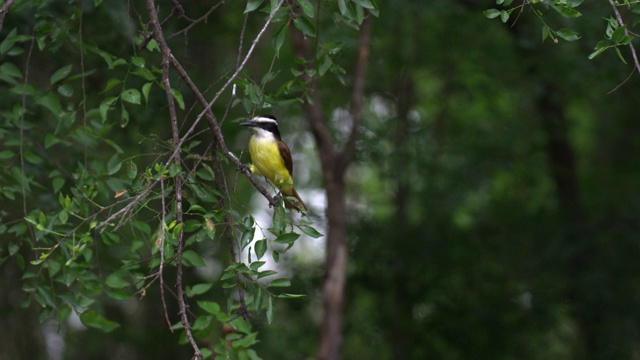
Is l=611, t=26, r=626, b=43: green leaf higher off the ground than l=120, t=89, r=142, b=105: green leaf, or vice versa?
l=611, t=26, r=626, b=43: green leaf

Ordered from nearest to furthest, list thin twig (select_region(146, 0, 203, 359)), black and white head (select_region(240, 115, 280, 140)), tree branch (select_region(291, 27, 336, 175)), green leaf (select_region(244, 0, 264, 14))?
thin twig (select_region(146, 0, 203, 359))
green leaf (select_region(244, 0, 264, 14))
black and white head (select_region(240, 115, 280, 140))
tree branch (select_region(291, 27, 336, 175))

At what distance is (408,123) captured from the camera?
31.1 feet

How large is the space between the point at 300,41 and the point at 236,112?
2.24m

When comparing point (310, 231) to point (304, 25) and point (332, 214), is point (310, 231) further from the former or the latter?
point (332, 214)

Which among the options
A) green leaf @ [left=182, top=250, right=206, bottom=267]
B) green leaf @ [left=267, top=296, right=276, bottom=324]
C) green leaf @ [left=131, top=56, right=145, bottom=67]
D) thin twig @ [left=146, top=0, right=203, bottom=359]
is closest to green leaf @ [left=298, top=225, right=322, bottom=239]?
green leaf @ [left=267, top=296, right=276, bottom=324]

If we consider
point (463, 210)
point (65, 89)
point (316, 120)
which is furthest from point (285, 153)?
point (463, 210)

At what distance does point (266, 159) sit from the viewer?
5.70 m

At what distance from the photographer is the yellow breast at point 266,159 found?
18.6 ft

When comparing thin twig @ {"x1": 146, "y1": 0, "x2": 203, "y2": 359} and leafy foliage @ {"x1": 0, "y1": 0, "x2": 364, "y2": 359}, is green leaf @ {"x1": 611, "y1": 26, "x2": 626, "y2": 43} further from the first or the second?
thin twig @ {"x1": 146, "y1": 0, "x2": 203, "y2": 359}

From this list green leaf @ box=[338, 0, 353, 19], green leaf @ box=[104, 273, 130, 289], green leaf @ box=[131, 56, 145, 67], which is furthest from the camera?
green leaf @ box=[104, 273, 130, 289]

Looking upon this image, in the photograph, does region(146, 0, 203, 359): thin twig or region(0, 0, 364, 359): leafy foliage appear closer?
region(146, 0, 203, 359): thin twig

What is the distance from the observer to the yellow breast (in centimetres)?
568

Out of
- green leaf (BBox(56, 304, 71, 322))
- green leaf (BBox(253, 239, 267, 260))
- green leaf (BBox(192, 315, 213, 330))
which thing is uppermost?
green leaf (BBox(253, 239, 267, 260))

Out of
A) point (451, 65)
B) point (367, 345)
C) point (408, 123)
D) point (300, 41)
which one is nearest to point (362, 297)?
point (367, 345)
